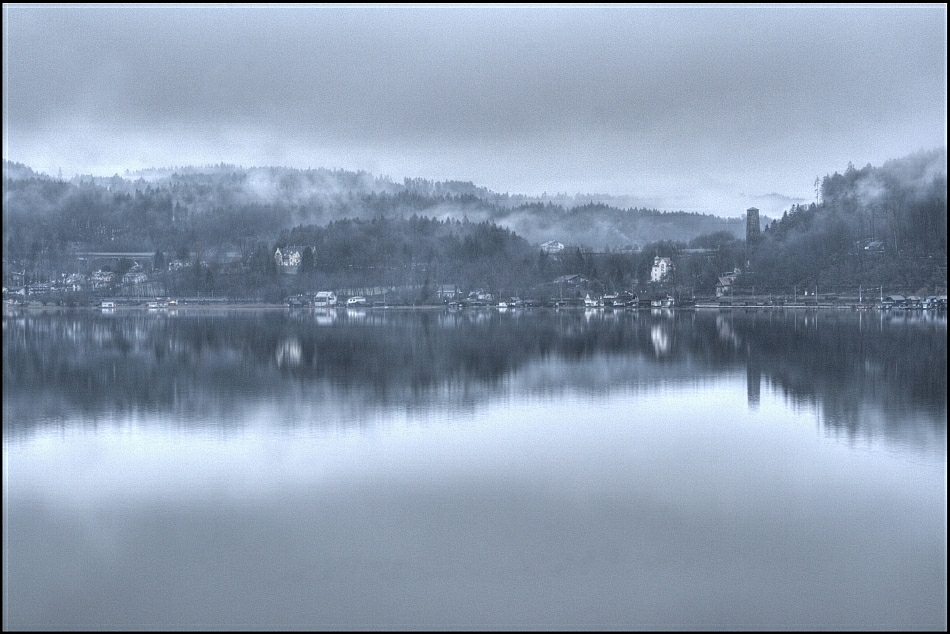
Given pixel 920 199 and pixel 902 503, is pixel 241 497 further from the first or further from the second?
pixel 920 199

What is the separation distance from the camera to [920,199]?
106 meters

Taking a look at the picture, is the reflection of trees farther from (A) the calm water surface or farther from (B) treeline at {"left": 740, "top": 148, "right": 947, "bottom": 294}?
(B) treeline at {"left": 740, "top": 148, "right": 947, "bottom": 294}

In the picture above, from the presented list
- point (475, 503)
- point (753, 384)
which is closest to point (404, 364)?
point (753, 384)

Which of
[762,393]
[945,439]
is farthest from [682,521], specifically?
[762,393]

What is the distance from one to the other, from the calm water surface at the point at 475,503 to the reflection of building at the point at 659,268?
10224 centimetres

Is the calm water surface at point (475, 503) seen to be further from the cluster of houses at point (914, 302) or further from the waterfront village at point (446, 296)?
the waterfront village at point (446, 296)

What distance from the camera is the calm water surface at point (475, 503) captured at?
727cm

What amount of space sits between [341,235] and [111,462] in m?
119

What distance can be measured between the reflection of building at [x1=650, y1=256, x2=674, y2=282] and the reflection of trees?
80164 mm

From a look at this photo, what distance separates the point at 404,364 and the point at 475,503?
49.1ft

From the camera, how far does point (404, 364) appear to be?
24844 mm

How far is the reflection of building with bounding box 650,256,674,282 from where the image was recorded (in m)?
122

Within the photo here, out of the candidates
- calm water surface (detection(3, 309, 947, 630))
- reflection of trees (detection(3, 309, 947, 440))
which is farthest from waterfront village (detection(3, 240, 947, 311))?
calm water surface (detection(3, 309, 947, 630))

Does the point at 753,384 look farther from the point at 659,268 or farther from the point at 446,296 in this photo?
the point at 659,268
